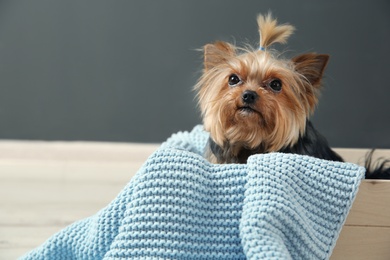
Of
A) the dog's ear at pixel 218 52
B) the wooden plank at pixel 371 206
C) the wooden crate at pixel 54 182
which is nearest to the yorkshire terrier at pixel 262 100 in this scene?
the dog's ear at pixel 218 52

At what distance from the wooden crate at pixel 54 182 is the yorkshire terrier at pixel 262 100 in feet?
2.29

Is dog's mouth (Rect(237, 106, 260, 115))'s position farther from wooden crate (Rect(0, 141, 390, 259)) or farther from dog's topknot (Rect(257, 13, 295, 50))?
wooden crate (Rect(0, 141, 390, 259))

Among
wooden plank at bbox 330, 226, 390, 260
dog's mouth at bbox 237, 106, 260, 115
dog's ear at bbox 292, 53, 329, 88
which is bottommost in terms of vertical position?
wooden plank at bbox 330, 226, 390, 260

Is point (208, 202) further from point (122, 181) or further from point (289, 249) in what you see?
point (122, 181)

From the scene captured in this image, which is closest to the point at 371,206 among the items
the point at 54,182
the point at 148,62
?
the point at 148,62

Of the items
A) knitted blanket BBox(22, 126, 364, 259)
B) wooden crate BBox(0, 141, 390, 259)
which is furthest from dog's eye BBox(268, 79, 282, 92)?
wooden crate BBox(0, 141, 390, 259)

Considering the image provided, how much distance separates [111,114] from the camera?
285 centimetres

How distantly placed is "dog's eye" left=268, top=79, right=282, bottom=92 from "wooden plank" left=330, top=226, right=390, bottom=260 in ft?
1.57

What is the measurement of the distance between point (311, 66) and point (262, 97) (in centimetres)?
22

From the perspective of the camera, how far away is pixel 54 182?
9.04 ft

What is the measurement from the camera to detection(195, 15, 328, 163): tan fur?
1.76 m

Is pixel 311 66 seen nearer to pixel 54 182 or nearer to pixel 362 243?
pixel 362 243

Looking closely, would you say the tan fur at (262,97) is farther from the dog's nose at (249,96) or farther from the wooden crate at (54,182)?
the wooden crate at (54,182)

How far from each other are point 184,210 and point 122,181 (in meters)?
1.43
